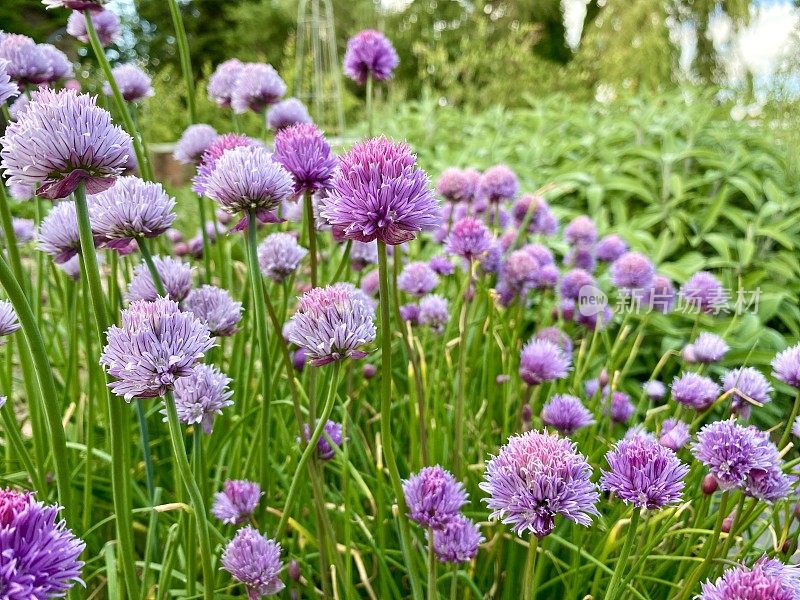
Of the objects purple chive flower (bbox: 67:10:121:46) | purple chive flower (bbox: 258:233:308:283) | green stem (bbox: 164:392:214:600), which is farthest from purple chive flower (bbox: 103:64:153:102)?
green stem (bbox: 164:392:214:600)

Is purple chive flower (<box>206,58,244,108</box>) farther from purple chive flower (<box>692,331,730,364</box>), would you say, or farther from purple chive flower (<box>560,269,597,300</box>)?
purple chive flower (<box>692,331,730,364</box>)

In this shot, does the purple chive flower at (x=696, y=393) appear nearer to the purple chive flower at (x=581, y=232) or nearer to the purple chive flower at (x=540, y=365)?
the purple chive flower at (x=540, y=365)

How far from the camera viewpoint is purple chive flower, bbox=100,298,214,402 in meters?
0.60

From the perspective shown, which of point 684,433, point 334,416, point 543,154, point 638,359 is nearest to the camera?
point 684,433

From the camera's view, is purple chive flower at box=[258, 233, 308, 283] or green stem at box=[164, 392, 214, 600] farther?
purple chive flower at box=[258, 233, 308, 283]

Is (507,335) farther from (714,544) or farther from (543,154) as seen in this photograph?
(543,154)

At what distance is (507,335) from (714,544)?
2.78 ft

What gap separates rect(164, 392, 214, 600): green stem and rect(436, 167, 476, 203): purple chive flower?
1145mm

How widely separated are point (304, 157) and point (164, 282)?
28 cm

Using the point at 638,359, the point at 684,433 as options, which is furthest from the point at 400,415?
the point at 638,359

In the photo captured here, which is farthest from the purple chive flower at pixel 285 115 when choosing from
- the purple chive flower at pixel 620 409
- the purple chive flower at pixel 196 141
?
the purple chive flower at pixel 620 409

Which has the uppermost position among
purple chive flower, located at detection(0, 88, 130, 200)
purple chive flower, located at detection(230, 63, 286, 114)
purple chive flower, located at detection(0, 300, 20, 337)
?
purple chive flower, located at detection(230, 63, 286, 114)

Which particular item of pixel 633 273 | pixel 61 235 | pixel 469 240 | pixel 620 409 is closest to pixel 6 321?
pixel 61 235

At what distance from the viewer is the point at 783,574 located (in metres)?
0.63
